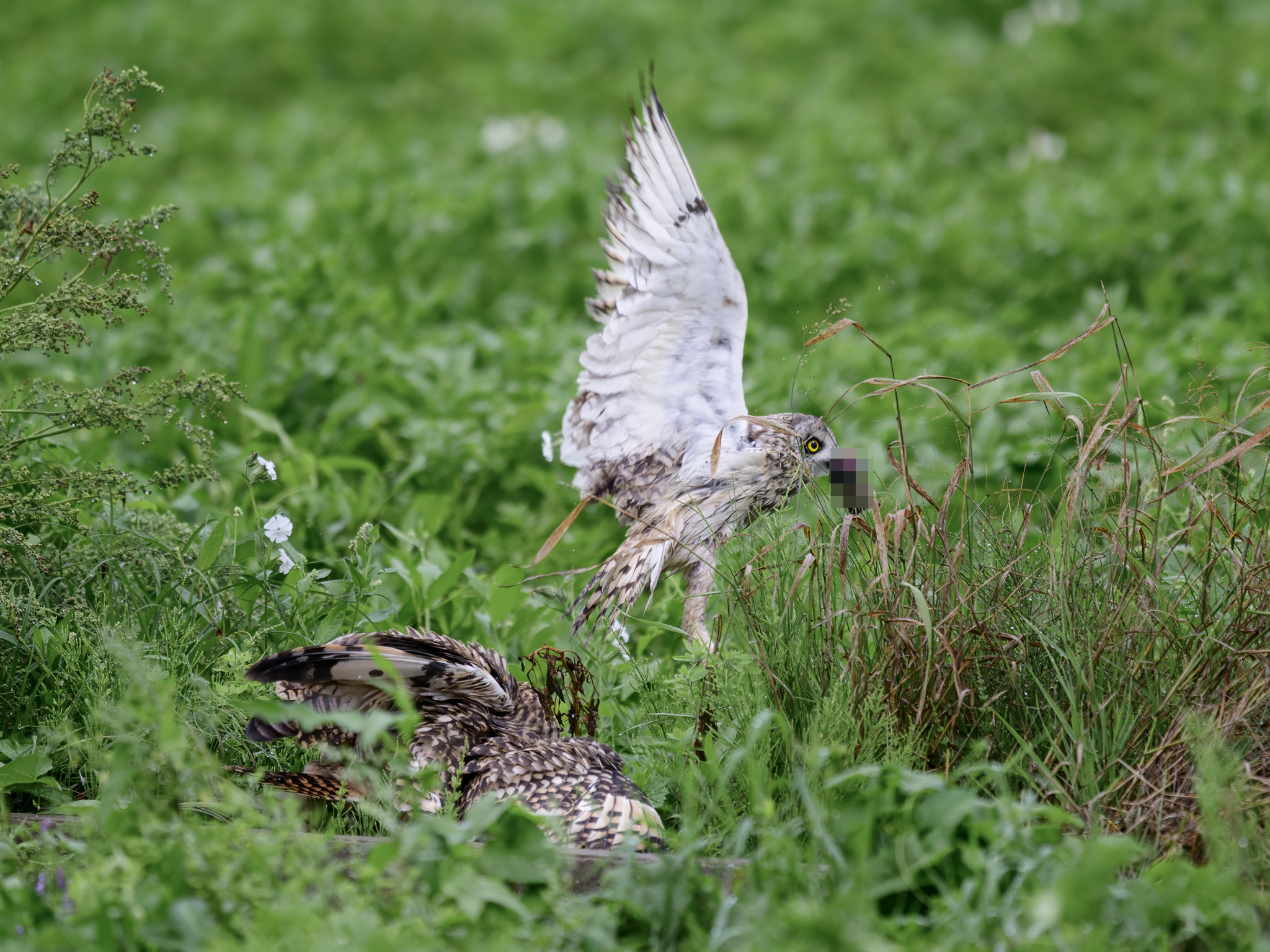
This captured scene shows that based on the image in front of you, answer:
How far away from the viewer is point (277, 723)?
10.7ft

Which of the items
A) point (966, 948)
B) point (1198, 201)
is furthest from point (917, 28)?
point (966, 948)

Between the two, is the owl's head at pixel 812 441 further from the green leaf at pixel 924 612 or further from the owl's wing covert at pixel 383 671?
the owl's wing covert at pixel 383 671

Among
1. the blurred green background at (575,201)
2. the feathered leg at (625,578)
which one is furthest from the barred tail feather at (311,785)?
the blurred green background at (575,201)

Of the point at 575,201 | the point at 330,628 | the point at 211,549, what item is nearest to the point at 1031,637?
the point at 330,628

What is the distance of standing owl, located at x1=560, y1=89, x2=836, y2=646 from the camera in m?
4.01

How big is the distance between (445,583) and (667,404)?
1039mm

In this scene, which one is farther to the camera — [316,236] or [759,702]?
[316,236]

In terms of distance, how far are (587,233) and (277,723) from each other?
6815mm

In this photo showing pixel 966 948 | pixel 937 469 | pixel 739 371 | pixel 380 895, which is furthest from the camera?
pixel 739 371

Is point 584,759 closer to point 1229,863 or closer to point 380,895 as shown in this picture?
point 380,895

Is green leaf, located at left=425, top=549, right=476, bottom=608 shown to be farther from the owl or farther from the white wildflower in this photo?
the owl

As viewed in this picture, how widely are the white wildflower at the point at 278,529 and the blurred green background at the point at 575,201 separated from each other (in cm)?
103

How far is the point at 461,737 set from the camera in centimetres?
340

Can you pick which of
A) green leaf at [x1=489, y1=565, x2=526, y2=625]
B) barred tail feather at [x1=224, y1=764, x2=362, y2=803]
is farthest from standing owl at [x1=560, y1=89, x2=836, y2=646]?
barred tail feather at [x1=224, y1=764, x2=362, y2=803]
